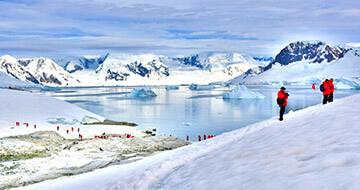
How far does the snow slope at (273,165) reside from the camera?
1107 centimetres

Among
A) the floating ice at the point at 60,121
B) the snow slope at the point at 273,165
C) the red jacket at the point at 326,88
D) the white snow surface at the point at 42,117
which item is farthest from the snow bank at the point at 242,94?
the snow slope at the point at 273,165

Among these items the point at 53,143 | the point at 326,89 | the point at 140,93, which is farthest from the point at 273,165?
the point at 140,93

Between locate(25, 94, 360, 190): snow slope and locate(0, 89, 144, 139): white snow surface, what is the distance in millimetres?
31467

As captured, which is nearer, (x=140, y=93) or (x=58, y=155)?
(x=58, y=155)

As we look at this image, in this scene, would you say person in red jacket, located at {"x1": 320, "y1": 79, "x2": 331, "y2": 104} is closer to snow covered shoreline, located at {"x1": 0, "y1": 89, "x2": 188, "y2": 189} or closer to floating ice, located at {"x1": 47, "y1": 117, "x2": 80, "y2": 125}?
snow covered shoreline, located at {"x1": 0, "y1": 89, "x2": 188, "y2": 189}

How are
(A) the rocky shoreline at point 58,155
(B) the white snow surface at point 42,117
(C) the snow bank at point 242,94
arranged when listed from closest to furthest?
1. (A) the rocky shoreline at point 58,155
2. (B) the white snow surface at point 42,117
3. (C) the snow bank at point 242,94

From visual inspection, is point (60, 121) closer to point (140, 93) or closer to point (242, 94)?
point (242, 94)

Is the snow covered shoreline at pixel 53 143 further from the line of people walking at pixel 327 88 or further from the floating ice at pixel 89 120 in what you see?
the line of people walking at pixel 327 88

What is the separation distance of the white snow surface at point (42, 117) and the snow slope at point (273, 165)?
103 feet

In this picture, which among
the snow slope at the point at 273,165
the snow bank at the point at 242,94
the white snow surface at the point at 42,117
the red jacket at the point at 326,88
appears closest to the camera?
the snow slope at the point at 273,165

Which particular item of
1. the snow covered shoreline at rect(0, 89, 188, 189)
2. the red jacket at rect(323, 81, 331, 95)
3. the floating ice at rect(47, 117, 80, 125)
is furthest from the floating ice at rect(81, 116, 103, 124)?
the red jacket at rect(323, 81, 331, 95)

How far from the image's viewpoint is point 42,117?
2347 inches

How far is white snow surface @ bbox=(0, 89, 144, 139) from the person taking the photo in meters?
51.7

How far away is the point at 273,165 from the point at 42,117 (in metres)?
50.8
